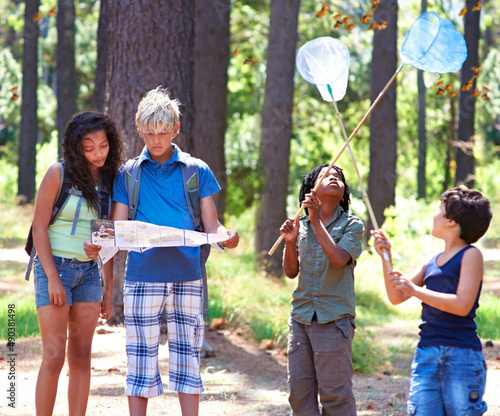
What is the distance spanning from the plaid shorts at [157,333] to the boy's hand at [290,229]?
0.58 meters

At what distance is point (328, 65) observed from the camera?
13.7 ft

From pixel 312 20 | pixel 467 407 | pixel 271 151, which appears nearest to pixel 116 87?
pixel 467 407

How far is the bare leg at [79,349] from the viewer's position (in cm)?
387

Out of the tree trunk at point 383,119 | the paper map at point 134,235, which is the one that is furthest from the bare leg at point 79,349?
the tree trunk at point 383,119

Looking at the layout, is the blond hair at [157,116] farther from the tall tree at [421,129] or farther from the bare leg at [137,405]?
the tall tree at [421,129]

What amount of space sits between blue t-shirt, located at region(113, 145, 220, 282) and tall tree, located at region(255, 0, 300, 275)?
25.2 feet

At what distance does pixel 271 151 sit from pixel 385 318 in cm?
349

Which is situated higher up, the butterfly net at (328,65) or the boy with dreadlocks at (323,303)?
the butterfly net at (328,65)

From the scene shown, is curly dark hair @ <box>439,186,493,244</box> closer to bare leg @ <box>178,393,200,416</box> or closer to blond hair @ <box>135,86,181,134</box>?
blond hair @ <box>135,86,181,134</box>

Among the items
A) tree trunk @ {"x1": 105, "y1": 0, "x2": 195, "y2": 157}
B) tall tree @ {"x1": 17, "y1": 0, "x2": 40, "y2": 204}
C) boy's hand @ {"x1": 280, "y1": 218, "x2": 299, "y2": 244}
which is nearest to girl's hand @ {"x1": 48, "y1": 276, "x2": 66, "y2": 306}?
boy's hand @ {"x1": 280, "y1": 218, "x2": 299, "y2": 244}

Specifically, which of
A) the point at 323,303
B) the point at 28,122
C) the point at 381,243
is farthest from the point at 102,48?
the point at 28,122

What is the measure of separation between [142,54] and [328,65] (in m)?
2.72

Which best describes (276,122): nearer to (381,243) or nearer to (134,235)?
(134,235)

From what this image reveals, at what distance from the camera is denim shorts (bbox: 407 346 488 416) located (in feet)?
10.2
